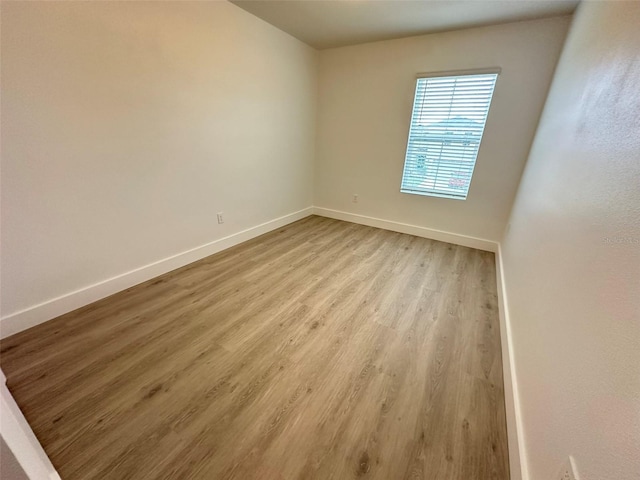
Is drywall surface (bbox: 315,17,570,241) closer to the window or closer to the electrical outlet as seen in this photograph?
the window

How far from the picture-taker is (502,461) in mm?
1129

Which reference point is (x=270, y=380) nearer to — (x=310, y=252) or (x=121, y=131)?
(x=310, y=252)

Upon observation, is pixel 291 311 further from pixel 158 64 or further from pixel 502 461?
pixel 158 64

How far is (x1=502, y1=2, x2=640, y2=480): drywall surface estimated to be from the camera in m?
0.62

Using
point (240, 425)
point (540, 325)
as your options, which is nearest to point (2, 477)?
point (240, 425)

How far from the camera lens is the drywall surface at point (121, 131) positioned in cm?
158

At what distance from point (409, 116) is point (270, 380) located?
3.41m

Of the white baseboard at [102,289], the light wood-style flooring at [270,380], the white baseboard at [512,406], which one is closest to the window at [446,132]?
the light wood-style flooring at [270,380]

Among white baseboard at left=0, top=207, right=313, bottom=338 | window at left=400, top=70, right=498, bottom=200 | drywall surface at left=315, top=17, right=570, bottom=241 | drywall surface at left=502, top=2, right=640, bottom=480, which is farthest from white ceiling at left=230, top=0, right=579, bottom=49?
white baseboard at left=0, top=207, right=313, bottom=338

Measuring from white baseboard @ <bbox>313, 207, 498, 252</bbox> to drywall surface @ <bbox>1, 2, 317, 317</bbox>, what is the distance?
64.9 inches

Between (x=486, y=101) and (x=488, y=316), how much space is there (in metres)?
2.39

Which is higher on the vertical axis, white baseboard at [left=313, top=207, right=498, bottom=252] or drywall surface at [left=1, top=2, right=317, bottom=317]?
drywall surface at [left=1, top=2, right=317, bottom=317]

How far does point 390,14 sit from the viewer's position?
8.21 feet

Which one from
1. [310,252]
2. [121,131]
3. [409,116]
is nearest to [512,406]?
[310,252]
